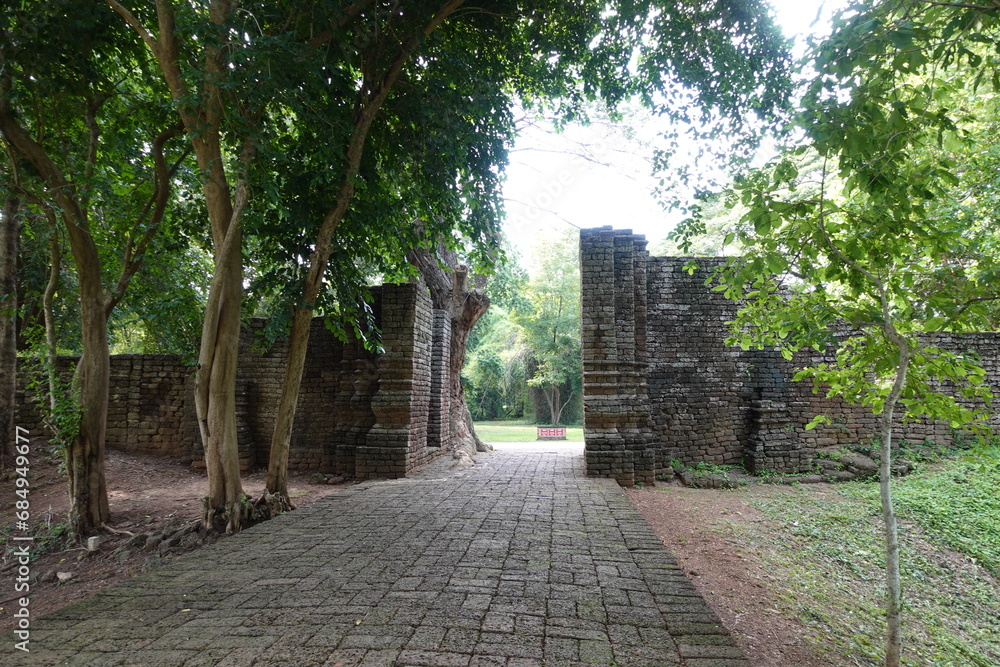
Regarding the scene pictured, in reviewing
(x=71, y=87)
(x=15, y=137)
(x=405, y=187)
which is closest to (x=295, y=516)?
(x=405, y=187)

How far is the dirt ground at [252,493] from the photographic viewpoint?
3602mm

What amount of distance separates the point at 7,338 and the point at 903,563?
12606 mm

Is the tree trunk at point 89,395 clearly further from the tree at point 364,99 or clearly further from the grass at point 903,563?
the grass at point 903,563

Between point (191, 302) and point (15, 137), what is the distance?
237 centimetres

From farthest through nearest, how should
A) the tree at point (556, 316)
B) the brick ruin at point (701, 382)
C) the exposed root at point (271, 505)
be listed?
the tree at point (556, 316) → the brick ruin at point (701, 382) → the exposed root at point (271, 505)

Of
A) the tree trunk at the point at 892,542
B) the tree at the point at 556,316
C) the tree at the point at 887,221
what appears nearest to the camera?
the tree at the point at 887,221

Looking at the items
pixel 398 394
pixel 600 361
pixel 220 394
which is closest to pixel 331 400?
pixel 398 394

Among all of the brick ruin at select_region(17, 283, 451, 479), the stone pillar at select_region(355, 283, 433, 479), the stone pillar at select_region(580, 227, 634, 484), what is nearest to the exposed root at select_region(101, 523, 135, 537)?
the brick ruin at select_region(17, 283, 451, 479)

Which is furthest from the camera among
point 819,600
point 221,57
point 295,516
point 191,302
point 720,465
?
point 720,465

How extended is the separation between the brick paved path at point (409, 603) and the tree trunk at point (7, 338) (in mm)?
6205

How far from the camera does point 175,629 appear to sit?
8.51 ft

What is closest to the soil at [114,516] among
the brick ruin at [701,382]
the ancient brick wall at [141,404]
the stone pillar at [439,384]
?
the ancient brick wall at [141,404]

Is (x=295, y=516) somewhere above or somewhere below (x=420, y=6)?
below

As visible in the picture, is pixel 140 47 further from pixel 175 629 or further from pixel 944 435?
pixel 944 435
